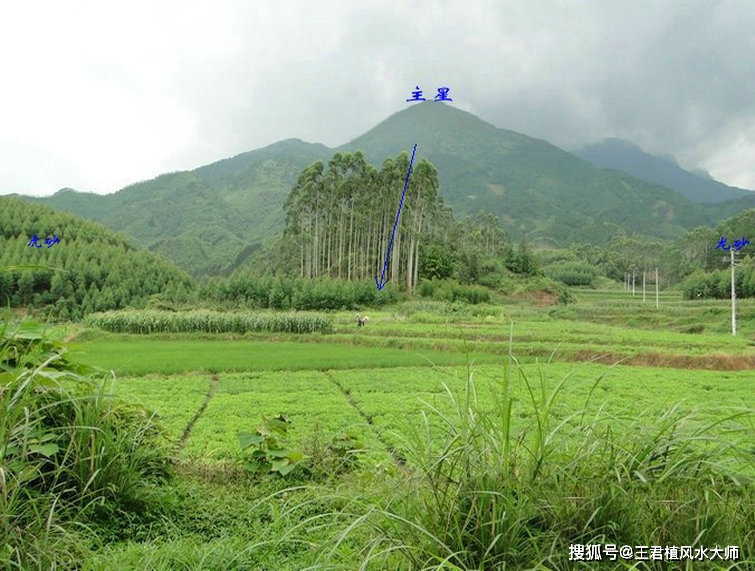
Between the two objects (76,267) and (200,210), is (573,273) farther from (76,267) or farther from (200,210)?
(200,210)

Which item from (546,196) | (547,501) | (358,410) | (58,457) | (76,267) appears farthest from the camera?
(546,196)

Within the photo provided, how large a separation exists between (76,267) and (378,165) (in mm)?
105616

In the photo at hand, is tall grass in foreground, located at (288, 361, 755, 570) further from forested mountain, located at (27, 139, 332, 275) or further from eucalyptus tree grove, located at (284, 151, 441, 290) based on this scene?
forested mountain, located at (27, 139, 332, 275)

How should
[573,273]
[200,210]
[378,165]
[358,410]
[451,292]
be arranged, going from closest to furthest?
[358,410] → [451,292] → [573,273] → [200,210] → [378,165]

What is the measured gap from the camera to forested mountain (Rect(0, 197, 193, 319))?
4475cm

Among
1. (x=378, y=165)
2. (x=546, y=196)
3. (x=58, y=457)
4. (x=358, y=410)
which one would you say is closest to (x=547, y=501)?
(x=58, y=457)

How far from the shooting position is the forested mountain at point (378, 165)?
4486 inches

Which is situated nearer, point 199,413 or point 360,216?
point 199,413

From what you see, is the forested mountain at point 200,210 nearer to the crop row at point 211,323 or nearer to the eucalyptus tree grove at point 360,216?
the eucalyptus tree grove at point 360,216

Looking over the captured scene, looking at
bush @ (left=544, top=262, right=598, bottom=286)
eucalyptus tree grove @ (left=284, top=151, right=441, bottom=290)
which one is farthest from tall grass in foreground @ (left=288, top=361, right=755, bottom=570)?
bush @ (left=544, top=262, right=598, bottom=286)

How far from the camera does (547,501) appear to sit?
2217 millimetres

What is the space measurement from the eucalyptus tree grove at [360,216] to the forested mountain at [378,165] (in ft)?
115

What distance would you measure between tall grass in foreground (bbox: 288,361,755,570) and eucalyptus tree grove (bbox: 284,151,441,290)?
44571 millimetres

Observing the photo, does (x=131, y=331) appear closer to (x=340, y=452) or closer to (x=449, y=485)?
(x=340, y=452)
